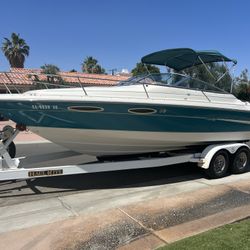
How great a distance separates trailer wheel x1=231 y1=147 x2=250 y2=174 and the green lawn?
3.69m

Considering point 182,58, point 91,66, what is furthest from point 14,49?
point 182,58

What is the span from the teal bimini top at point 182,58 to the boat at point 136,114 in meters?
0.03

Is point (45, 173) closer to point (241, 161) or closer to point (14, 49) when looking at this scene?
point (241, 161)

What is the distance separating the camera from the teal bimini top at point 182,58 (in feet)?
28.4

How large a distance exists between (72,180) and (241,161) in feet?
12.7

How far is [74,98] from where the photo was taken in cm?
633

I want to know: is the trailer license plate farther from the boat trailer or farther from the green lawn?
the green lawn

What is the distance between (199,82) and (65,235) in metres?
4.91

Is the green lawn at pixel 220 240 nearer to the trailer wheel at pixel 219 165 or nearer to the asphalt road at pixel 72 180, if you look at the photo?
the asphalt road at pixel 72 180

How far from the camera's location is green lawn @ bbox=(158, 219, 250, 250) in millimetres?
4023

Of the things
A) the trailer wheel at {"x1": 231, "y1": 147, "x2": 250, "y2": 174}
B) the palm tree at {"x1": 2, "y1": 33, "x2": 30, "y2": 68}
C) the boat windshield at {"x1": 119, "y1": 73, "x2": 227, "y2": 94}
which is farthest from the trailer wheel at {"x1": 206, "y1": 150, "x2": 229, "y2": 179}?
the palm tree at {"x1": 2, "y1": 33, "x2": 30, "y2": 68}

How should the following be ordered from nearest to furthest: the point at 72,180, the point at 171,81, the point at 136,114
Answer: the point at 136,114, the point at 72,180, the point at 171,81

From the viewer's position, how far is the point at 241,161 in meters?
8.33

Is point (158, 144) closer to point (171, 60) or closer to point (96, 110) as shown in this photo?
point (96, 110)
